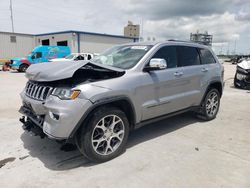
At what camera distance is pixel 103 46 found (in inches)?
1209

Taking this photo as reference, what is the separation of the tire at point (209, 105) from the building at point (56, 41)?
24.5 m

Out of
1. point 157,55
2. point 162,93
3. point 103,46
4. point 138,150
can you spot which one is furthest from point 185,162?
point 103,46

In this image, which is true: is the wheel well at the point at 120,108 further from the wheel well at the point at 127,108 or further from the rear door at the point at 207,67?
the rear door at the point at 207,67

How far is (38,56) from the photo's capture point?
19.6 metres

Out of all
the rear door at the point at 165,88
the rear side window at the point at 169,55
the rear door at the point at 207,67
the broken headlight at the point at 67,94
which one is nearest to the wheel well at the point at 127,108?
the rear door at the point at 165,88

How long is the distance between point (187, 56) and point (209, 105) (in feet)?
4.73

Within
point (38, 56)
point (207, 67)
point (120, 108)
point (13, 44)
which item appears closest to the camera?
point (120, 108)

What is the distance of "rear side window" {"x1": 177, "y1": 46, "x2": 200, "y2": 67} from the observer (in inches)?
172

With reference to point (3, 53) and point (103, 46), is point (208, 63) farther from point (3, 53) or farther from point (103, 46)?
point (3, 53)

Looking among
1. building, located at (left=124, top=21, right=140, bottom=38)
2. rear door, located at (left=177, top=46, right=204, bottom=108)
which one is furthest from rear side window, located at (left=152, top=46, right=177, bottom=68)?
building, located at (left=124, top=21, right=140, bottom=38)

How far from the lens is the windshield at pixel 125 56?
12.1 ft

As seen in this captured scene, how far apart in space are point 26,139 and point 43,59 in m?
17.3

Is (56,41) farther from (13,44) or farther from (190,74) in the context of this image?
(190,74)

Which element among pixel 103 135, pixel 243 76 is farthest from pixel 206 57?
pixel 243 76
